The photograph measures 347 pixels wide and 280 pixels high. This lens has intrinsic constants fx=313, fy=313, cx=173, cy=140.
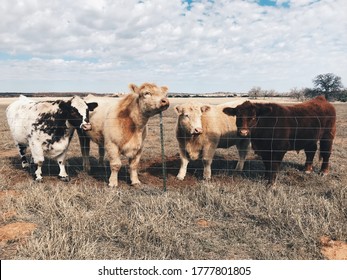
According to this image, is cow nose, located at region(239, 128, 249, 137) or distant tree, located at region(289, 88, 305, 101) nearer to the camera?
cow nose, located at region(239, 128, 249, 137)

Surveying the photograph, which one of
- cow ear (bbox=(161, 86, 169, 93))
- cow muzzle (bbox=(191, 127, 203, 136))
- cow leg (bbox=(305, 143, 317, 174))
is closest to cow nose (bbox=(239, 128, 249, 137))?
cow muzzle (bbox=(191, 127, 203, 136))

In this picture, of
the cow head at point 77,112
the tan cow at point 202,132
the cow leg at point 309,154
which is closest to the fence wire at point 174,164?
the tan cow at point 202,132

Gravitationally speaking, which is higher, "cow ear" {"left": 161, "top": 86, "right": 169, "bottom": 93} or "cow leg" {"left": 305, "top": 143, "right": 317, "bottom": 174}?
"cow ear" {"left": 161, "top": 86, "right": 169, "bottom": 93}

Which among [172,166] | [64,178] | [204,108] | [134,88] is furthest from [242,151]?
[64,178]

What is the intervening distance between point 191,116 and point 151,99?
1.06 metres

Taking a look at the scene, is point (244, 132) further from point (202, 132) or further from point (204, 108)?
point (204, 108)

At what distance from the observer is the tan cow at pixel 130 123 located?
20.3 feet

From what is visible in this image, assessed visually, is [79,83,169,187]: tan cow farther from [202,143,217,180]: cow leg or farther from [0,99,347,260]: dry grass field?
[202,143,217,180]: cow leg

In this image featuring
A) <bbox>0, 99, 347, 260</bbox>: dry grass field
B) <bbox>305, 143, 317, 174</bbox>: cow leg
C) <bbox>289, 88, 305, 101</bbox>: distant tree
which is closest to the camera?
<bbox>0, 99, 347, 260</bbox>: dry grass field

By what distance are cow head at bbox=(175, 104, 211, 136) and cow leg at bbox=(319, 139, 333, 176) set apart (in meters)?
3.01

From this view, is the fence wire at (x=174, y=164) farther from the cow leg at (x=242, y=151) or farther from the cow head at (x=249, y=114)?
the cow head at (x=249, y=114)

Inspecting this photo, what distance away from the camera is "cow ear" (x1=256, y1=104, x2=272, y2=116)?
6579mm

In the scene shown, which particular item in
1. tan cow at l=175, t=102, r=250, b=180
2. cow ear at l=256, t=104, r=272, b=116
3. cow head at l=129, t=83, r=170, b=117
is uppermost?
cow head at l=129, t=83, r=170, b=117
